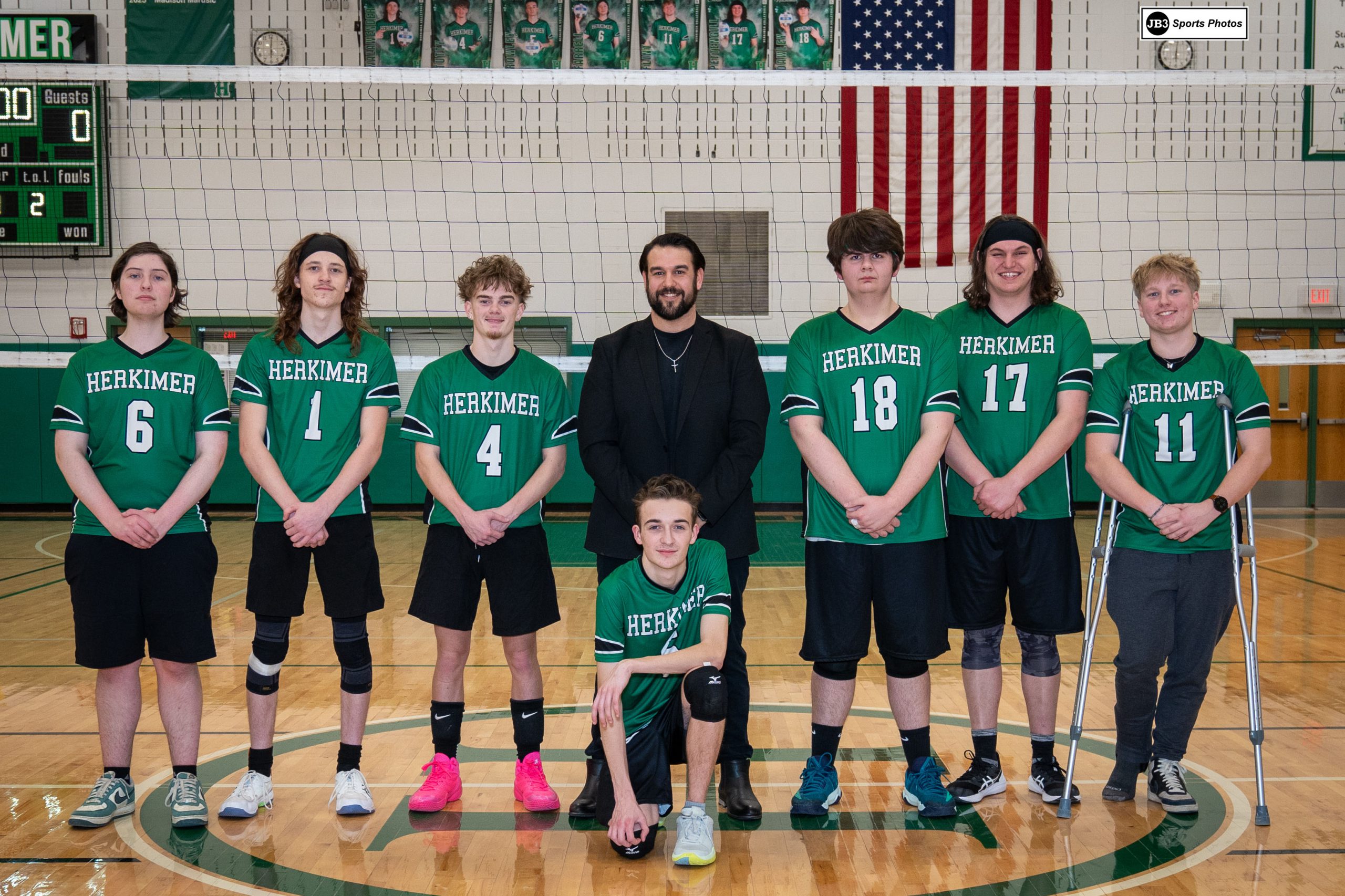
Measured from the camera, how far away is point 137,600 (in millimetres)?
3811

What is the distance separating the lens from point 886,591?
3818 mm

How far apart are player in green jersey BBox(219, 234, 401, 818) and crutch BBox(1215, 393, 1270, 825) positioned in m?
2.86

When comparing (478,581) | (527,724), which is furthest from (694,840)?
(478,581)

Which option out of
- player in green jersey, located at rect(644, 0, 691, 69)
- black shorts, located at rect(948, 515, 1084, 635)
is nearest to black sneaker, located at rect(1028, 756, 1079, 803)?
black shorts, located at rect(948, 515, 1084, 635)

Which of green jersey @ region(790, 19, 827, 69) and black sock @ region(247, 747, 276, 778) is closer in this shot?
black sock @ region(247, 747, 276, 778)

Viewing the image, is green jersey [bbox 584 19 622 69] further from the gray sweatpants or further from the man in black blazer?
the gray sweatpants

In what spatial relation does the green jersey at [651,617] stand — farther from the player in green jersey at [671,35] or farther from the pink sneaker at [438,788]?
the player in green jersey at [671,35]

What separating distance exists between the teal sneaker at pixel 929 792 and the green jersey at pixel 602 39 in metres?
10.9

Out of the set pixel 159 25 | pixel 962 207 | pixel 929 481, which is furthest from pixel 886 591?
pixel 159 25

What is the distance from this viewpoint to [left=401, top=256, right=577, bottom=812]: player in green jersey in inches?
156

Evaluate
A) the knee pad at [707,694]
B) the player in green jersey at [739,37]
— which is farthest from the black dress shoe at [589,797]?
the player in green jersey at [739,37]

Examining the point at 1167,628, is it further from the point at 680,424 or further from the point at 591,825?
the point at 591,825

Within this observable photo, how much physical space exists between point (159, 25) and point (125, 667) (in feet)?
39.2

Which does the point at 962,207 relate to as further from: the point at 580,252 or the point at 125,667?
the point at 125,667
